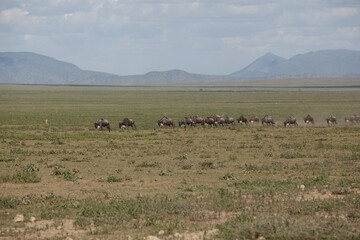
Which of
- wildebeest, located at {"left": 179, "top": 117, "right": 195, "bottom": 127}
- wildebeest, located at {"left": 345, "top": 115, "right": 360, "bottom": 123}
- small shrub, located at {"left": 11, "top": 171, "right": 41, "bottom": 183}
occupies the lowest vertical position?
wildebeest, located at {"left": 345, "top": 115, "right": 360, "bottom": 123}

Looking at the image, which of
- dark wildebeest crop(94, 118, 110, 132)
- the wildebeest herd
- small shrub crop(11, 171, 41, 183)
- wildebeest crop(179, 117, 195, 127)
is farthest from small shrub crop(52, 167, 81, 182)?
wildebeest crop(179, 117, 195, 127)

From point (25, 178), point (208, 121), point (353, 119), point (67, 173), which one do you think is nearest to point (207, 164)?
point (67, 173)

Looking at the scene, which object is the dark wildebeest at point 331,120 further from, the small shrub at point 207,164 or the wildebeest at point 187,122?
the small shrub at point 207,164

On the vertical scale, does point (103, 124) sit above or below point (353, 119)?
above

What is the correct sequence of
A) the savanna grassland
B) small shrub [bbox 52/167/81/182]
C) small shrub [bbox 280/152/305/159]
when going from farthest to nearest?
small shrub [bbox 280/152/305/159] < small shrub [bbox 52/167/81/182] < the savanna grassland

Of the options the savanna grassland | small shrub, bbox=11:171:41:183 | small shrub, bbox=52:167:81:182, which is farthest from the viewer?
small shrub, bbox=52:167:81:182

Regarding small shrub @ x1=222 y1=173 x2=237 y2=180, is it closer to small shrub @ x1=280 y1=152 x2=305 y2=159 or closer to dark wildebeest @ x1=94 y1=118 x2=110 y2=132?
small shrub @ x1=280 y1=152 x2=305 y2=159

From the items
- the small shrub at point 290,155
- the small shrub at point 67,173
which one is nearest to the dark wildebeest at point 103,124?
the small shrub at point 290,155

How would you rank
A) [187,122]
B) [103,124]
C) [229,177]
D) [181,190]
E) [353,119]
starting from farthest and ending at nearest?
[353,119] → [187,122] → [103,124] → [229,177] → [181,190]

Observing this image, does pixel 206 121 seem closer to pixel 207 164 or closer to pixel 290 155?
pixel 290 155

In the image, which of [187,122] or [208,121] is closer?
[187,122]

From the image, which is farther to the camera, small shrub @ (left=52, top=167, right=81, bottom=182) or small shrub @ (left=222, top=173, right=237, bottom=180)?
small shrub @ (left=52, top=167, right=81, bottom=182)

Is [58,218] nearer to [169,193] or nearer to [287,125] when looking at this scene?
[169,193]

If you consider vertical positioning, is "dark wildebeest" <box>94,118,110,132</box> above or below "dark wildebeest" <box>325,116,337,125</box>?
above
